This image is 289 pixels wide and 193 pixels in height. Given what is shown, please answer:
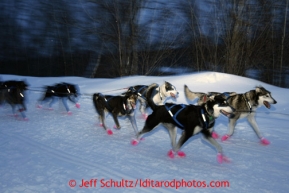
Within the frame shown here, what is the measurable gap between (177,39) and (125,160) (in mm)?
11458

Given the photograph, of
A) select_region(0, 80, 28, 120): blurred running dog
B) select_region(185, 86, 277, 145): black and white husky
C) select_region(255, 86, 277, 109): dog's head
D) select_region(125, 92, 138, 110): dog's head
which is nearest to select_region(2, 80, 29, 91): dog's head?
select_region(0, 80, 28, 120): blurred running dog

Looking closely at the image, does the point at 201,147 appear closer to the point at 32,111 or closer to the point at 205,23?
the point at 32,111

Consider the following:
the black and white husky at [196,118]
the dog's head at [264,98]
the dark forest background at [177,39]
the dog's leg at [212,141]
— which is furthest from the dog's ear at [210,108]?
the dark forest background at [177,39]

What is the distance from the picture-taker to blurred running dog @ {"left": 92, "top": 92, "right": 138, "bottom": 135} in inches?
206

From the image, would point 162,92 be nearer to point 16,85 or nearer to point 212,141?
point 212,141

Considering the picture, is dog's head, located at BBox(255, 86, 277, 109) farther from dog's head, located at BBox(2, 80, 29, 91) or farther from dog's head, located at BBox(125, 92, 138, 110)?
dog's head, located at BBox(2, 80, 29, 91)

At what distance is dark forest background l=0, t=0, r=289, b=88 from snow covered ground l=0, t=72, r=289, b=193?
7288mm

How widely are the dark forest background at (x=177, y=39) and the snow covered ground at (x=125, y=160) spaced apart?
7288 mm

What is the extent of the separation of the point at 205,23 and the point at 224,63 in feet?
7.11

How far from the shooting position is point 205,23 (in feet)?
44.0

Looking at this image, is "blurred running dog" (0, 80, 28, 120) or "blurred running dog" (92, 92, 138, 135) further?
"blurred running dog" (0, 80, 28, 120)

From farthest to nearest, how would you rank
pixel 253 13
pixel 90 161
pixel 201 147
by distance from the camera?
pixel 253 13 < pixel 201 147 < pixel 90 161

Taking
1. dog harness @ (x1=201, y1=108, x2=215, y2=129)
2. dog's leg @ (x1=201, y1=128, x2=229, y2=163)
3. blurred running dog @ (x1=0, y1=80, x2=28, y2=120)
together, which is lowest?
blurred running dog @ (x1=0, y1=80, x2=28, y2=120)

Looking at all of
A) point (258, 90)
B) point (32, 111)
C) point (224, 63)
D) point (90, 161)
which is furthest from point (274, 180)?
point (224, 63)
